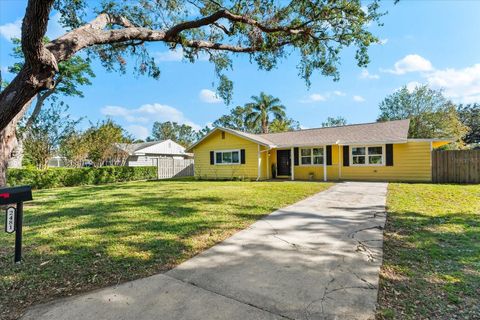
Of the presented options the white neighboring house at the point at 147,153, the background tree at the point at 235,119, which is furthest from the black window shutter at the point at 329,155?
the background tree at the point at 235,119

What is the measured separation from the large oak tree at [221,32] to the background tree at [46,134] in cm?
980

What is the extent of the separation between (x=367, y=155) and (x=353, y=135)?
169cm

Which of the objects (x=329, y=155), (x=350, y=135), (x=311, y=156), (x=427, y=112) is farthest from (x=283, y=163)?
(x=427, y=112)

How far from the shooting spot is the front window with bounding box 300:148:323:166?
1563 centimetres

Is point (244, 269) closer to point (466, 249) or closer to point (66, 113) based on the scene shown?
point (466, 249)

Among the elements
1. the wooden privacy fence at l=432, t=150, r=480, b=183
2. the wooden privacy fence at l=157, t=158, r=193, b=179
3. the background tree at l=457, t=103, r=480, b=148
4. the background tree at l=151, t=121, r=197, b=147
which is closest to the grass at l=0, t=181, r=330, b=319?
the wooden privacy fence at l=432, t=150, r=480, b=183

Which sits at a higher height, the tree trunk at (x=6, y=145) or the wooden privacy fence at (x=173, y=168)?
the tree trunk at (x=6, y=145)

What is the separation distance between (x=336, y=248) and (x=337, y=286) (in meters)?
1.22

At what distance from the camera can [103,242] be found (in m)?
4.21

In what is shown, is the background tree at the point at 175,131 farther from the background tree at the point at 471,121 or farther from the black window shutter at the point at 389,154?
the black window shutter at the point at 389,154

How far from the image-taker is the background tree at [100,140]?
17.9 meters

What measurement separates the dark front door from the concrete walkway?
12.5m

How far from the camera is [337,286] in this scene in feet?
8.75

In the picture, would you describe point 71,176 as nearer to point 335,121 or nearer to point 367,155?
point 367,155
